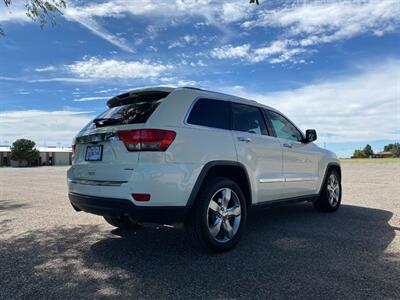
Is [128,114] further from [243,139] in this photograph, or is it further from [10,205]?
[10,205]

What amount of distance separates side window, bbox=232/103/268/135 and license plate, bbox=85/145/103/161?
1811 millimetres

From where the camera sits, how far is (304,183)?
6.64m

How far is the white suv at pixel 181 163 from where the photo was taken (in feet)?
13.6

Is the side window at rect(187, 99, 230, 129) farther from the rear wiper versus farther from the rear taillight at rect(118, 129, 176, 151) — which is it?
the rear wiper

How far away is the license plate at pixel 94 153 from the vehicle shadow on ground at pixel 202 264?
47.2 inches

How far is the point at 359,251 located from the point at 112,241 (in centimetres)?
328

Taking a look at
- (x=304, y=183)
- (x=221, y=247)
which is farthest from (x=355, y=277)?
(x=304, y=183)

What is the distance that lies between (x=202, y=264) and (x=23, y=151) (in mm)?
77221

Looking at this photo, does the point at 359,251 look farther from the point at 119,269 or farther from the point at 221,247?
the point at 119,269

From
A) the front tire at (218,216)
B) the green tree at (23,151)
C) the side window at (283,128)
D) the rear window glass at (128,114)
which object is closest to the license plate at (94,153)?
the rear window glass at (128,114)

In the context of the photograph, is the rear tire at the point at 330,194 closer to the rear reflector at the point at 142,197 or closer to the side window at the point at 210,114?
the side window at the point at 210,114

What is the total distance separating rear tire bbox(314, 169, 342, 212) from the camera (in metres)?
7.46

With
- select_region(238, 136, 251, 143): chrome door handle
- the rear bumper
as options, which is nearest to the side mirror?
select_region(238, 136, 251, 143): chrome door handle

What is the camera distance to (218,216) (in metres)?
4.77
